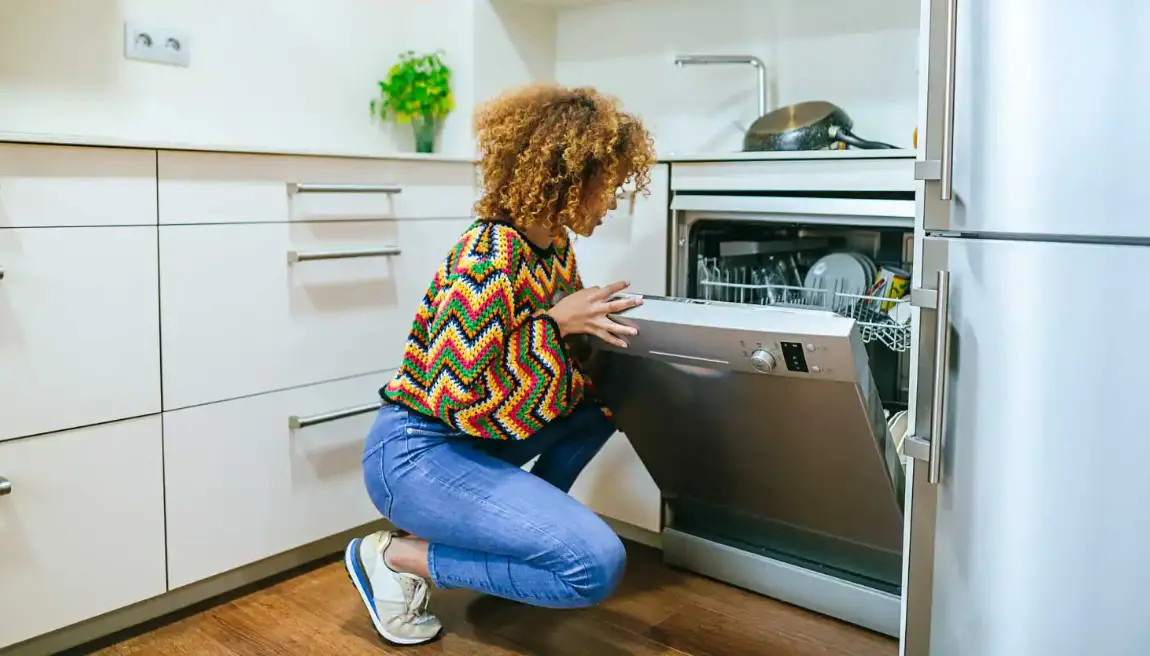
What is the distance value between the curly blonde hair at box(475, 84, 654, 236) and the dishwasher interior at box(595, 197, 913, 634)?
23cm

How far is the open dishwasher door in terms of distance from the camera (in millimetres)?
1358

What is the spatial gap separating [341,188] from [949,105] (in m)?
1.24

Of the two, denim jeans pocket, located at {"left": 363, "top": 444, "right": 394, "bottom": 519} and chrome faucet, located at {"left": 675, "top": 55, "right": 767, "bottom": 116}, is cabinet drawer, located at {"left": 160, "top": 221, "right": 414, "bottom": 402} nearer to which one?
denim jeans pocket, located at {"left": 363, "top": 444, "right": 394, "bottom": 519}

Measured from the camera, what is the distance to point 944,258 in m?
1.24

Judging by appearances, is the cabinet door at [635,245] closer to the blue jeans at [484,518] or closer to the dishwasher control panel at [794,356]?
the blue jeans at [484,518]

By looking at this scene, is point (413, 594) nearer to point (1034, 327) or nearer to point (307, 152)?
point (307, 152)

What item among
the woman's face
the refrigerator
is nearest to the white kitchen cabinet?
the woman's face

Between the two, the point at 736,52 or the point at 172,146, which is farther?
the point at 736,52

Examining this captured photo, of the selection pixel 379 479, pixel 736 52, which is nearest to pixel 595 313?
pixel 379 479

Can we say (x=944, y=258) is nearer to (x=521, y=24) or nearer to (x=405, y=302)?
(x=405, y=302)

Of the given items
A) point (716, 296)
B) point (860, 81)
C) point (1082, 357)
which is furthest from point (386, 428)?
point (860, 81)

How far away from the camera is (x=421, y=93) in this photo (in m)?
2.48

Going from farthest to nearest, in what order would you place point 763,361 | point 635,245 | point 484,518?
1. point 635,245
2. point 484,518
3. point 763,361

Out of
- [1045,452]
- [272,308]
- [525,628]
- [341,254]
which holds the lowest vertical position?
[525,628]
